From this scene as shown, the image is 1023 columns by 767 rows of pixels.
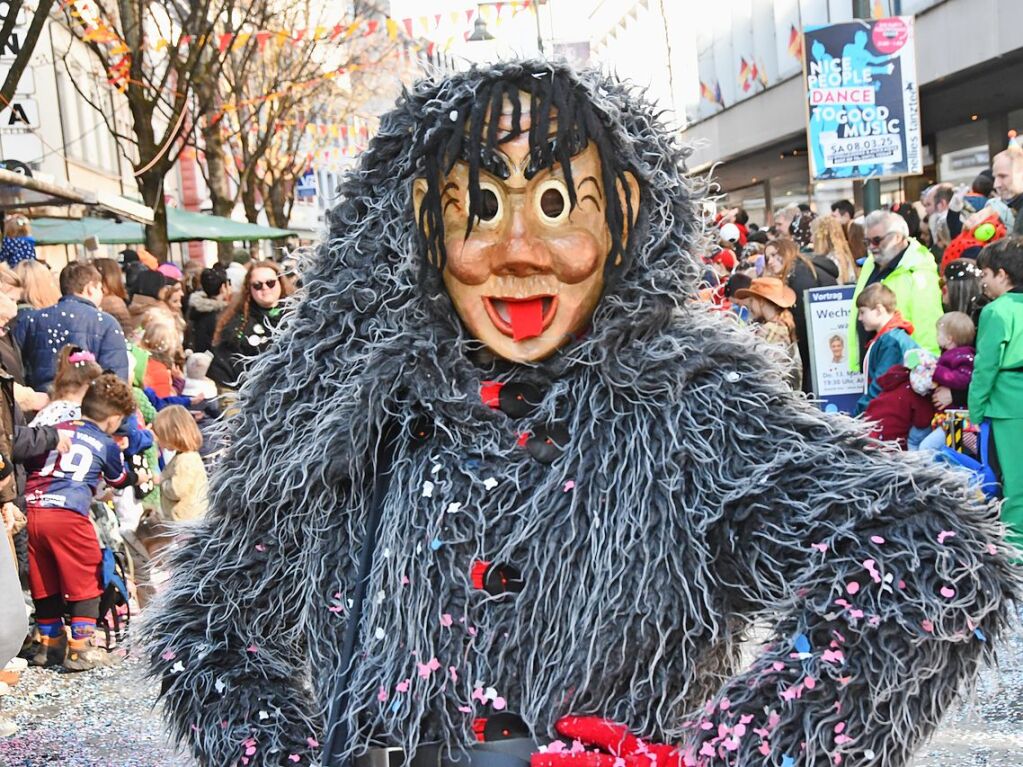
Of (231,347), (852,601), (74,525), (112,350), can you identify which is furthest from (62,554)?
(852,601)

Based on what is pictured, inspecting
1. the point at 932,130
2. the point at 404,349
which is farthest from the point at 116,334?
the point at 932,130

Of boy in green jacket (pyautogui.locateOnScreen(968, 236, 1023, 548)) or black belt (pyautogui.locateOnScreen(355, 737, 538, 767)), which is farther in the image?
boy in green jacket (pyautogui.locateOnScreen(968, 236, 1023, 548))

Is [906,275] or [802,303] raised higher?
[906,275]

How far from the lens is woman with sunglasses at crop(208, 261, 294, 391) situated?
725 centimetres

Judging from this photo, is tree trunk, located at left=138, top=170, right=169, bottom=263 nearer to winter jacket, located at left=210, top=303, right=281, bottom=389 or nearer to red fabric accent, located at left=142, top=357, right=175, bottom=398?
red fabric accent, located at left=142, top=357, right=175, bottom=398

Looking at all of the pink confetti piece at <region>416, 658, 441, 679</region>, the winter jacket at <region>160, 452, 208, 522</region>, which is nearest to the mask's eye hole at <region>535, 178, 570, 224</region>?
the pink confetti piece at <region>416, 658, 441, 679</region>

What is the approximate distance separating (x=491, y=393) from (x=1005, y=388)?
416 centimetres

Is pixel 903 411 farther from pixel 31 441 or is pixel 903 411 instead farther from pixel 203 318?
pixel 203 318

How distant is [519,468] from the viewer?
6.55ft

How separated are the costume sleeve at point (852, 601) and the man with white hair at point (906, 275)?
5.51m

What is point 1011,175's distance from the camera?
7.21 m

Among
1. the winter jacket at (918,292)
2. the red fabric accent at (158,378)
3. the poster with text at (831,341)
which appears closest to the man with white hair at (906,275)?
the winter jacket at (918,292)

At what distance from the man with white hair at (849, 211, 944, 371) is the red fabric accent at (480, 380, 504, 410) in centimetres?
545

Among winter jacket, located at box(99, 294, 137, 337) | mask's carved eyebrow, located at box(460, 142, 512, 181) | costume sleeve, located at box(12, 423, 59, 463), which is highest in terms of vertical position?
mask's carved eyebrow, located at box(460, 142, 512, 181)
